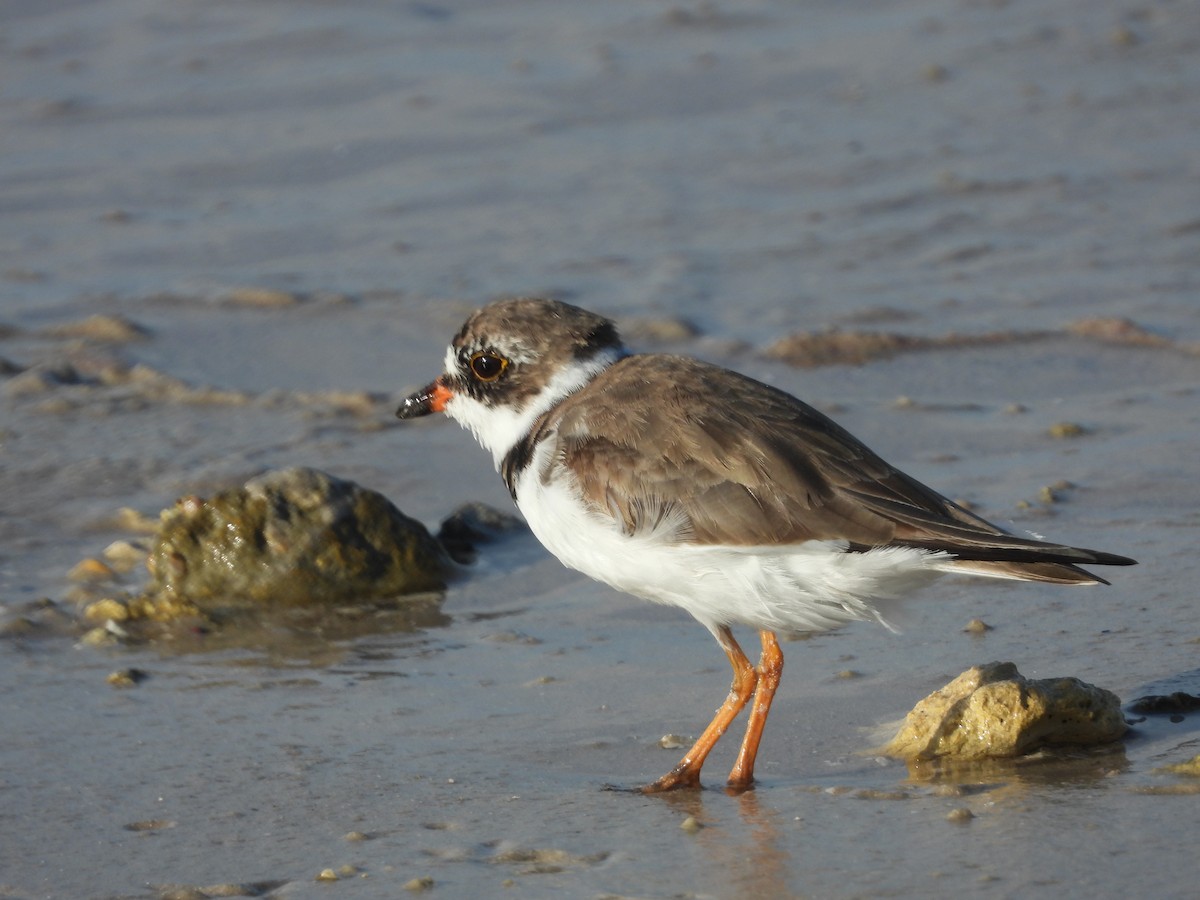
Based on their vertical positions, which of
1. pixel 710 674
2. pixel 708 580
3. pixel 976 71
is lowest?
pixel 710 674

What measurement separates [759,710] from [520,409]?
3.66 ft

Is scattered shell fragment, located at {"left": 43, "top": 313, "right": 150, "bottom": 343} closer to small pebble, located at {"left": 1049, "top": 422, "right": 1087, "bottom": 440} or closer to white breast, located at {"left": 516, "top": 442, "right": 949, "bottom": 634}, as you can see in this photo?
small pebble, located at {"left": 1049, "top": 422, "right": 1087, "bottom": 440}

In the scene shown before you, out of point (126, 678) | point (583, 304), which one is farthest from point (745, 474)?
point (583, 304)

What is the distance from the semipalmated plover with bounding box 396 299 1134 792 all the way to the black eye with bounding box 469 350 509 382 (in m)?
0.34

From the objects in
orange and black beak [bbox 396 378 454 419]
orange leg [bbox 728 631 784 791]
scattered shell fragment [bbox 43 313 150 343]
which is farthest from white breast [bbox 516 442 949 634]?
scattered shell fragment [bbox 43 313 150 343]

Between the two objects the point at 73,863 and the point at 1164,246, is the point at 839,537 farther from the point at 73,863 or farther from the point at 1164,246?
the point at 1164,246

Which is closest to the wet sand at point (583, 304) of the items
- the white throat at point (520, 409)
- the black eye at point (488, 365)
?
the white throat at point (520, 409)

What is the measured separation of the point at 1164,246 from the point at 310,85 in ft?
18.3

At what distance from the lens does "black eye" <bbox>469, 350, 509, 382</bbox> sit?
15.5 feet

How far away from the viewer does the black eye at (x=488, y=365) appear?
4.73 meters

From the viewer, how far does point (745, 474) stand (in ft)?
13.2

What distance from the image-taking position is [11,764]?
4.23m

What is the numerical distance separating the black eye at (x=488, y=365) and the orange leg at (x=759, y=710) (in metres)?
1.06

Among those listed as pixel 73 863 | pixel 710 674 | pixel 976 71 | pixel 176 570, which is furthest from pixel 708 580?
pixel 976 71
